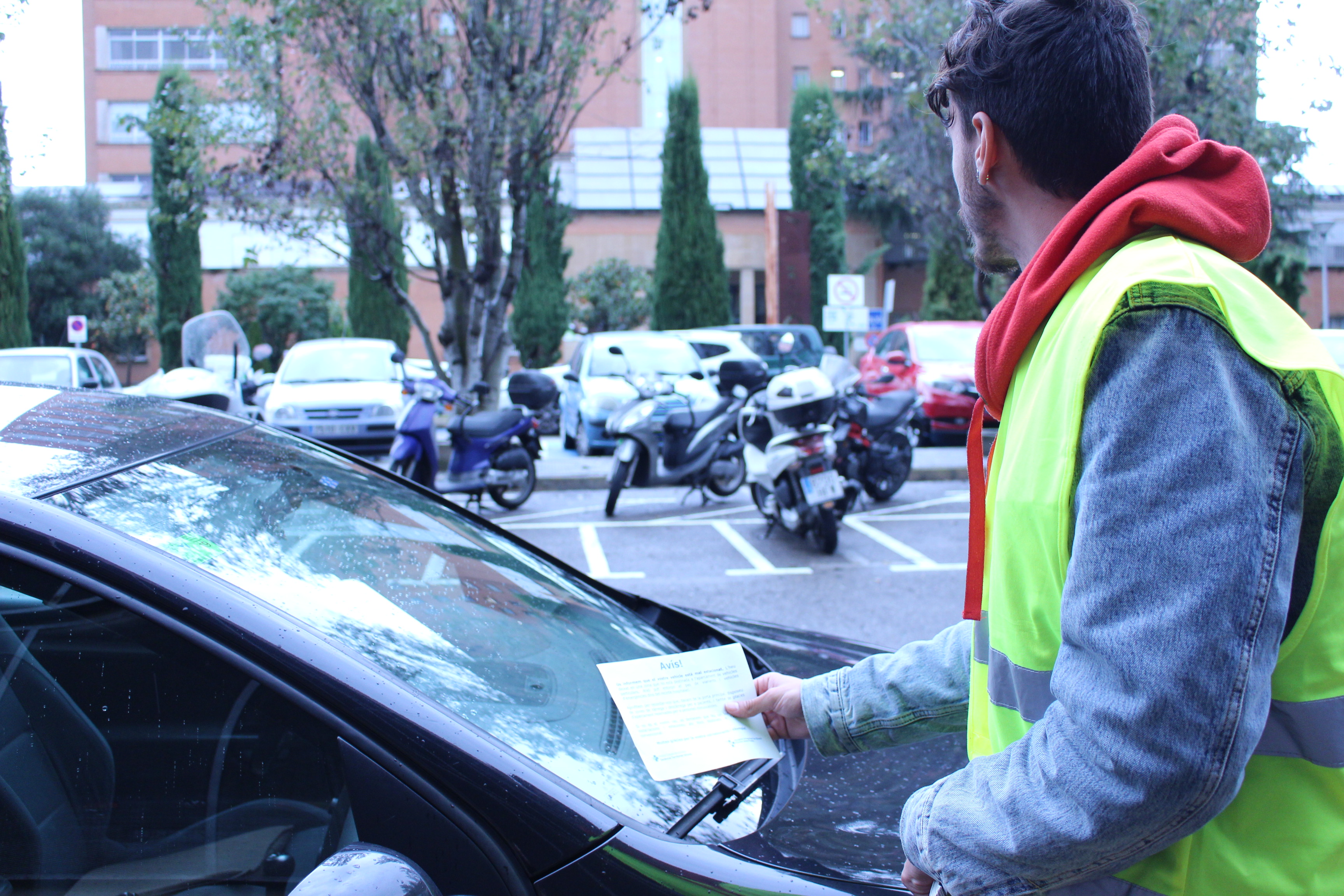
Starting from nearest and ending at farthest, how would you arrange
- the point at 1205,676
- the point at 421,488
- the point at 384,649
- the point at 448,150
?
the point at 1205,676 < the point at 384,649 < the point at 421,488 < the point at 448,150

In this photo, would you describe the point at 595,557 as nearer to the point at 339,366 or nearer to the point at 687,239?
the point at 339,366

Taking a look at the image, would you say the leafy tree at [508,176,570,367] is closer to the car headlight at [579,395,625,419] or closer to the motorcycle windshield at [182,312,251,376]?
the car headlight at [579,395,625,419]

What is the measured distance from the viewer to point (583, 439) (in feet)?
45.1

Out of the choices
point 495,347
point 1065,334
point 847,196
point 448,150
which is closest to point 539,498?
point 495,347

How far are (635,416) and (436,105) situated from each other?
4.71m

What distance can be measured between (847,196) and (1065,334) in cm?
4035

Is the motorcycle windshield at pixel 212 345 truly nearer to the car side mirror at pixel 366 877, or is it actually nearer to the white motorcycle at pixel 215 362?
the white motorcycle at pixel 215 362

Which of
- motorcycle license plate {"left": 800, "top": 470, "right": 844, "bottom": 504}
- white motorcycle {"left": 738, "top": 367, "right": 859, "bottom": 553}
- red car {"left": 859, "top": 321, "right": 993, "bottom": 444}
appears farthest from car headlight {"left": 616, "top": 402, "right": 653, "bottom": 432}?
red car {"left": 859, "top": 321, "right": 993, "bottom": 444}

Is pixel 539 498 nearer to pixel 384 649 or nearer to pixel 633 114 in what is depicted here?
pixel 384 649

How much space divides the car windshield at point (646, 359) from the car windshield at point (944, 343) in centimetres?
336

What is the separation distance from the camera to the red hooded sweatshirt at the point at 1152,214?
3.50 ft

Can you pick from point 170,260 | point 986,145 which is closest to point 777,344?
point 986,145

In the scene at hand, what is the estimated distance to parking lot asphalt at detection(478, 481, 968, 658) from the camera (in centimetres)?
633

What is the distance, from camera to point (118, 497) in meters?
1.64
